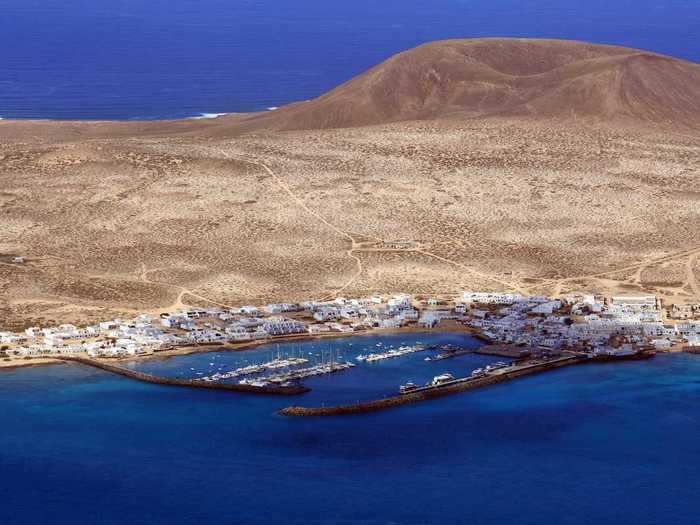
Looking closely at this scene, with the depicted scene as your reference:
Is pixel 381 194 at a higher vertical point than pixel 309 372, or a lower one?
higher

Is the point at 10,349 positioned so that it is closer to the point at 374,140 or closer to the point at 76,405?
the point at 76,405

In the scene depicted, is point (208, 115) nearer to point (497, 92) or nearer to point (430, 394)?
point (497, 92)

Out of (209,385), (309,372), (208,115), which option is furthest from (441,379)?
(208,115)

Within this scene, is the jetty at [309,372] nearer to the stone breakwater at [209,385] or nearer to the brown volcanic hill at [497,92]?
the stone breakwater at [209,385]

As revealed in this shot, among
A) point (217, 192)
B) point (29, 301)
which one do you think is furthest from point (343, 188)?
point (29, 301)

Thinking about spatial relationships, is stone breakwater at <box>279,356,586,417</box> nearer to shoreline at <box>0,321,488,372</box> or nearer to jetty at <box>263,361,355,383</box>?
jetty at <box>263,361,355,383</box>

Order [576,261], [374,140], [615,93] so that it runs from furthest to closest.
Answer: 1. [615,93]
2. [374,140]
3. [576,261]

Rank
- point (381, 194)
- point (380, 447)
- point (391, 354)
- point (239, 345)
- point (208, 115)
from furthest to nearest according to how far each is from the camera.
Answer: point (208, 115) → point (381, 194) → point (239, 345) → point (391, 354) → point (380, 447)

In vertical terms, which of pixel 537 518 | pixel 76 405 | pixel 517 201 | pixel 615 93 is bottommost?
pixel 537 518
